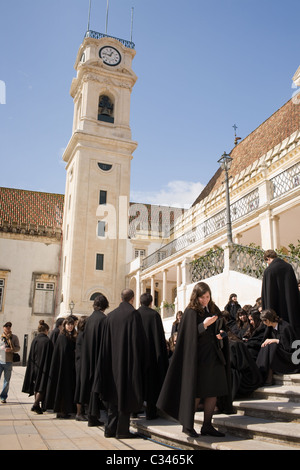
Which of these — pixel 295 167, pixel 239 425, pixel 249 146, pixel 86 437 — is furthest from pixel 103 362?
pixel 249 146

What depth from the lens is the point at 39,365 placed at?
27.2ft

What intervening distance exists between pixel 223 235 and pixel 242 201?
6.47 ft

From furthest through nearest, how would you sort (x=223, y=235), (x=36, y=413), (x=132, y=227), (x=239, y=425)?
(x=132, y=227)
(x=223, y=235)
(x=36, y=413)
(x=239, y=425)

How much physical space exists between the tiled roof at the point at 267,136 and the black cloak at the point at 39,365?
60.8 ft

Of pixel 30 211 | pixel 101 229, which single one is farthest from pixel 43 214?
pixel 101 229

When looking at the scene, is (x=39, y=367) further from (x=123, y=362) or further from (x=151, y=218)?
(x=151, y=218)

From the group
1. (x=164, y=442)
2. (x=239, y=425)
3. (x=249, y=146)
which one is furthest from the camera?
(x=249, y=146)

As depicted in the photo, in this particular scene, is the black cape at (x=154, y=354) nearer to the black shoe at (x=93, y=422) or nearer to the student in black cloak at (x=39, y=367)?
the black shoe at (x=93, y=422)

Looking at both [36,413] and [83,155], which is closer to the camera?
[36,413]

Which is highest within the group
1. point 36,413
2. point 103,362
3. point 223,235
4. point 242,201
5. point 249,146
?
point 249,146

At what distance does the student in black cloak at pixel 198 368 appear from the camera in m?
4.48

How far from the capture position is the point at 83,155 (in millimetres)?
32688

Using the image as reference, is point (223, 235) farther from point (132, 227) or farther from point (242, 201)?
point (132, 227)

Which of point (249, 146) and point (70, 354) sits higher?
point (249, 146)
